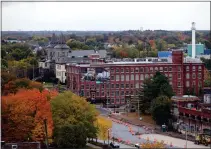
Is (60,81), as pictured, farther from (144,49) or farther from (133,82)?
(144,49)

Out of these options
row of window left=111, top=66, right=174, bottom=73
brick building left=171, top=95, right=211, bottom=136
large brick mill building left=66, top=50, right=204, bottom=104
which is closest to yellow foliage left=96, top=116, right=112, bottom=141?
brick building left=171, top=95, right=211, bottom=136

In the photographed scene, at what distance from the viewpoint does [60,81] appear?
27.8 meters

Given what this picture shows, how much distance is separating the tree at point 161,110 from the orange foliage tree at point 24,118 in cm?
413

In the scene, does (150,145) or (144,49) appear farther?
(144,49)

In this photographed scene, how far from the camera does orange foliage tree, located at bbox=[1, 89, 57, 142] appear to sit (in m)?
14.5

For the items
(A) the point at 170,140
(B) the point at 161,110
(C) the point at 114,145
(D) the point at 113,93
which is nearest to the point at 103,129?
(C) the point at 114,145

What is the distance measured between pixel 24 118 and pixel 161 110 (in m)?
4.84

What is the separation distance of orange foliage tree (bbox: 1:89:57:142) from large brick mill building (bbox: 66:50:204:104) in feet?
28.0

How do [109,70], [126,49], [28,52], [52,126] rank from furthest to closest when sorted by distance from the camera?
1. [126,49]
2. [28,52]
3. [109,70]
4. [52,126]

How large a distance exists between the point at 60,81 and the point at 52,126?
42.6 ft

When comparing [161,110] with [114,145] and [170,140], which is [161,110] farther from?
[114,145]

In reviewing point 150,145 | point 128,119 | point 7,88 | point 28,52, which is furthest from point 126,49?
point 150,145

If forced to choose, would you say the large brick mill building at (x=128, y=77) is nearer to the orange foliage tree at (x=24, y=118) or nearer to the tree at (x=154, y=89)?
the tree at (x=154, y=89)

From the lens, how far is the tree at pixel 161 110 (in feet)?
58.7
